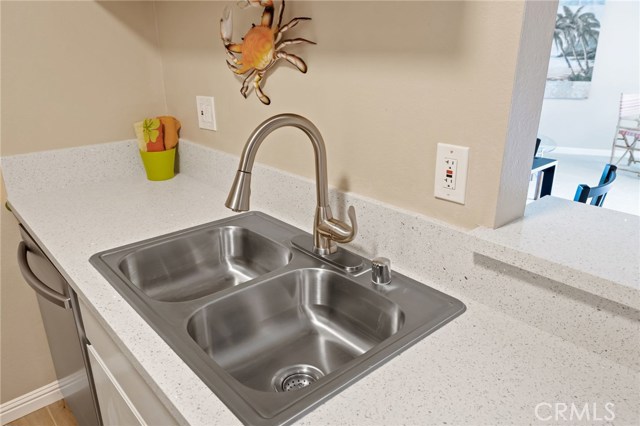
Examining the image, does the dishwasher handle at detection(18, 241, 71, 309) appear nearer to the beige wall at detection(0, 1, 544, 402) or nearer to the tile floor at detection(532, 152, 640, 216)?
the beige wall at detection(0, 1, 544, 402)

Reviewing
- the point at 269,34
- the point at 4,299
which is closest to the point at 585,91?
the point at 269,34

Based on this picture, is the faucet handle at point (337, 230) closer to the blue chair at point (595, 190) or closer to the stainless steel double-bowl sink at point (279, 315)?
the stainless steel double-bowl sink at point (279, 315)

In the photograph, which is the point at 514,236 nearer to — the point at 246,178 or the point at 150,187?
the point at 246,178

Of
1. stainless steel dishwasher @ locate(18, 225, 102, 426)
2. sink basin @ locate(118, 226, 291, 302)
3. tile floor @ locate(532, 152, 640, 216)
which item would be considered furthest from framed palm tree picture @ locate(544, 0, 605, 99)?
stainless steel dishwasher @ locate(18, 225, 102, 426)

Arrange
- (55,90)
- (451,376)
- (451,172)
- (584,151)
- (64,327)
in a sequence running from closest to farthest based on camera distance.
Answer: (451,376) < (451,172) < (64,327) < (55,90) < (584,151)

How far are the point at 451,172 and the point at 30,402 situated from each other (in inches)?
71.8

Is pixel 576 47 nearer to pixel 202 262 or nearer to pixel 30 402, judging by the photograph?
pixel 202 262

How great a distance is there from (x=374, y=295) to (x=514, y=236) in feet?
0.97

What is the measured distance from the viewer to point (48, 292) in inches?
46.3

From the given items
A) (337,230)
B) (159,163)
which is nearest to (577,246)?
(337,230)

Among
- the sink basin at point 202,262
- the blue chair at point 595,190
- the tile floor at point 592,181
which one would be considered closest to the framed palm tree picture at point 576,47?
the tile floor at point 592,181

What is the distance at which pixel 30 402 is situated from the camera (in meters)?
1.78

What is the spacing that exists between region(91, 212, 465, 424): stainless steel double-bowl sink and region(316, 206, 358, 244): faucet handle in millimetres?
69

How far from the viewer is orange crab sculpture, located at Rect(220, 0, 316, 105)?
1.17 meters
